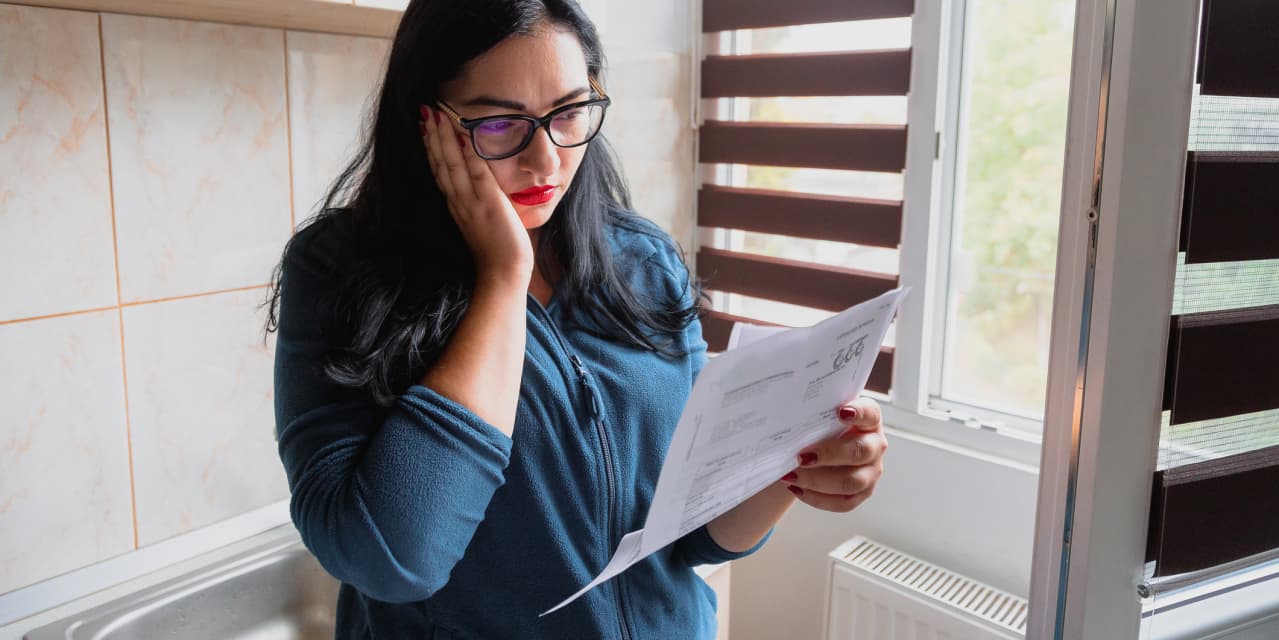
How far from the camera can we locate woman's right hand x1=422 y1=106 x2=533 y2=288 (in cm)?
87

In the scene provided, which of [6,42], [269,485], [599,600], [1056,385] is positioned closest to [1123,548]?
[1056,385]

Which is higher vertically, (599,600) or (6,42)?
(6,42)

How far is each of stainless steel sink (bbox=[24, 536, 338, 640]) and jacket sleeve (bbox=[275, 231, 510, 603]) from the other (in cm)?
61

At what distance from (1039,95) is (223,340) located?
144cm

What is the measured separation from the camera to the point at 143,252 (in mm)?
1286

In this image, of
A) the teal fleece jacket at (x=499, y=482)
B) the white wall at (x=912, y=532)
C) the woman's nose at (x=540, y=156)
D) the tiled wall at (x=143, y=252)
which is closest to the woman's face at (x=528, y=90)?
the woman's nose at (x=540, y=156)

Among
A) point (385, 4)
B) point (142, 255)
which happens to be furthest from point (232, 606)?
point (385, 4)

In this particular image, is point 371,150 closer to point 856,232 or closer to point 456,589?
point 456,589

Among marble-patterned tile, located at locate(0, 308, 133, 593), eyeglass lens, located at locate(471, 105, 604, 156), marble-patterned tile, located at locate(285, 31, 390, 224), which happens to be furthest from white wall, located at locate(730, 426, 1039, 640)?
marble-patterned tile, located at locate(0, 308, 133, 593)

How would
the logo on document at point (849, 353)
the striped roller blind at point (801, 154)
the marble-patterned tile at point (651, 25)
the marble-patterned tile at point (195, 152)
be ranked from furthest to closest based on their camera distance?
the marble-patterned tile at point (651, 25), the striped roller blind at point (801, 154), the marble-patterned tile at point (195, 152), the logo on document at point (849, 353)

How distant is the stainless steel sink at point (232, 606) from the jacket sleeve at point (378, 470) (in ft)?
2.02

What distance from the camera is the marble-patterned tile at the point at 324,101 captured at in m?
1.43

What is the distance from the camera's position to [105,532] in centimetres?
130

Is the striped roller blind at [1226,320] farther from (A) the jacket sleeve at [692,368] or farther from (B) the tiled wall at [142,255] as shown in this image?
(B) the tiled wall at [142,255]
